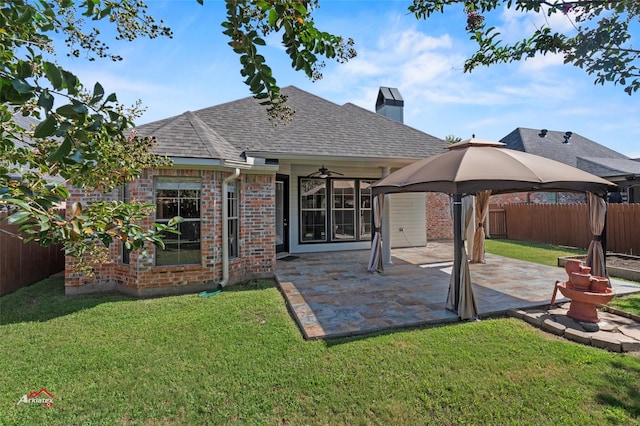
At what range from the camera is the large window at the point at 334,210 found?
429 inches

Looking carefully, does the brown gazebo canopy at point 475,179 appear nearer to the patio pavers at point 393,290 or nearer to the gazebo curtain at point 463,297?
the gazebo curtain at point 463,297

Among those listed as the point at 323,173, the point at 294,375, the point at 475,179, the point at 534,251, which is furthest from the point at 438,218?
the point at 294,375

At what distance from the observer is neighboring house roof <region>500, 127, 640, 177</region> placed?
18844mm

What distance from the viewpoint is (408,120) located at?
15.6m

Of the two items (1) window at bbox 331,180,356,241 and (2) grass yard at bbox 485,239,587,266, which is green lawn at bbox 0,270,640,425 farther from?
(1) window at bbox 331,180,356,241

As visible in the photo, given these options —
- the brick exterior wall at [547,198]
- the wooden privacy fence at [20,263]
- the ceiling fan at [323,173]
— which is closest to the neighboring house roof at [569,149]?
the brick exterior wall at [547,198]

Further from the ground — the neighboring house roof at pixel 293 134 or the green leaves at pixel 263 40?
the neighboring house roof at pixel 293 134

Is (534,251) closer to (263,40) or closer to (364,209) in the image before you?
(364,209)

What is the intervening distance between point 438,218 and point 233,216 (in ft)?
35.2

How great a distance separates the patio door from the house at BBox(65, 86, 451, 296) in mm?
35

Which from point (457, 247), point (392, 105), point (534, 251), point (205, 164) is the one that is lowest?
point (534, 251)

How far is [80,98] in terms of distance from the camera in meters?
1.54

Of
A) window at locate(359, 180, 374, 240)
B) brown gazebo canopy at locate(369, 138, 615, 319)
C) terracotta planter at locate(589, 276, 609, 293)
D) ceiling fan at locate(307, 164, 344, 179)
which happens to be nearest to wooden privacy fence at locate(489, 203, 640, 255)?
brown gazebo canopy at locate(369, 138, 615, 319)

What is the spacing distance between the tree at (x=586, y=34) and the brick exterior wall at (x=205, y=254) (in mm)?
5213
